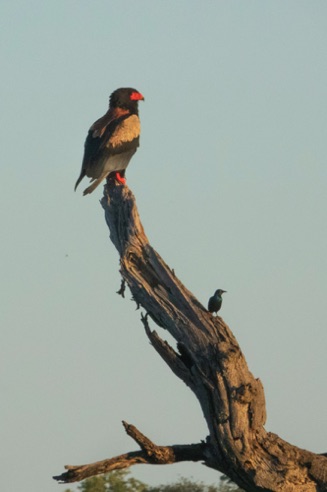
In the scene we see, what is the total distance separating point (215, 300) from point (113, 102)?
565 cm

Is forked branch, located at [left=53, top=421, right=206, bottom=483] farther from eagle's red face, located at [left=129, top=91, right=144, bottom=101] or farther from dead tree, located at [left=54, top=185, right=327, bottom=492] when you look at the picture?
eagle's red face, located at [left=129, top=91, right=144, bottom=101]

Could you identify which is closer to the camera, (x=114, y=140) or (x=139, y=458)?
(x=139, y=458)

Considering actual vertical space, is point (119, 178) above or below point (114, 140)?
below

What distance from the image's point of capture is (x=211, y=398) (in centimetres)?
1419

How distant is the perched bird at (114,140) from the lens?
17938mm

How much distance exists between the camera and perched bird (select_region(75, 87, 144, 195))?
58.9ft

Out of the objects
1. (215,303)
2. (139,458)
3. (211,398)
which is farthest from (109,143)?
(139,458)

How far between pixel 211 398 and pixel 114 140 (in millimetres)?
5413

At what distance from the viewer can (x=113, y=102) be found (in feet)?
64.2

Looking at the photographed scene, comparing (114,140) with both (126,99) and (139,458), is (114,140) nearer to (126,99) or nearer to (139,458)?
(126,99)

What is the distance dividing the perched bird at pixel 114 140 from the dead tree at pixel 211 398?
3.15 metres

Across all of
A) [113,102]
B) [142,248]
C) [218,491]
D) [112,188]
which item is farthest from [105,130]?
[218,491]

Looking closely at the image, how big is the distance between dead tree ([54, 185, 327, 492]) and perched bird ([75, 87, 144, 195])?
10.3ft

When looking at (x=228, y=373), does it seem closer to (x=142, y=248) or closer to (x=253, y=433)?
(x=253, y=433)
